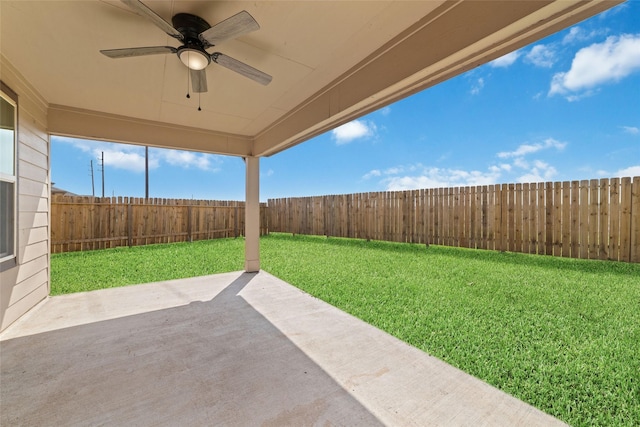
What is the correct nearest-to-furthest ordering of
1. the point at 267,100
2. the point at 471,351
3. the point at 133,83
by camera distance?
1. the point at 471,351
2. the point at 133,83
3. the point at 267,100

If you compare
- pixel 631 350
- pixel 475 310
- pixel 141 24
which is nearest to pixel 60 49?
pixel 141 24

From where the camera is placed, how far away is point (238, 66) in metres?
2.00

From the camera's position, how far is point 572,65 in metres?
5.77

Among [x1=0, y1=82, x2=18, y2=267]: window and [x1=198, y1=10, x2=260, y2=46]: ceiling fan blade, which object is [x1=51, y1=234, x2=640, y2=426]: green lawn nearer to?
[x1=0, y1=82, x2=18, y2=267]: window

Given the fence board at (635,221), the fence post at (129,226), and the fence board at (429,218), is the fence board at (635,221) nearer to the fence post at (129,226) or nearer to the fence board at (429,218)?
the fence board at (429,218)

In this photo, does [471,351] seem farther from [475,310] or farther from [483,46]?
[483,46]

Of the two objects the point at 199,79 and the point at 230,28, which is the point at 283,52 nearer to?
the point at 230,28

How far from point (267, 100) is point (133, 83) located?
134 cm

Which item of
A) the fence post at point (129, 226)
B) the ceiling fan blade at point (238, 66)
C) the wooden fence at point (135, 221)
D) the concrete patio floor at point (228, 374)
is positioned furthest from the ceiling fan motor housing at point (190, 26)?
the fence post at point (129, 226)

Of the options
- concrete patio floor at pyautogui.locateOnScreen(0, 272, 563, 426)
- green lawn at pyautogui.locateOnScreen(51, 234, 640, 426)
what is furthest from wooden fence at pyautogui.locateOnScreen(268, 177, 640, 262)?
concrete patio floor at pyautogui.locateOnScreen(0, 272, 563, 426)

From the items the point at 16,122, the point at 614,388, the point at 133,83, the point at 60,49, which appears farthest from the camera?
the point at 133,83

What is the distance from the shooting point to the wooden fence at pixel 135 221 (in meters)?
6.38

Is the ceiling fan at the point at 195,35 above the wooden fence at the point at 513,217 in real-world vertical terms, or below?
above

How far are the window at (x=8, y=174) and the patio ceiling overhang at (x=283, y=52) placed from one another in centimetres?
36
